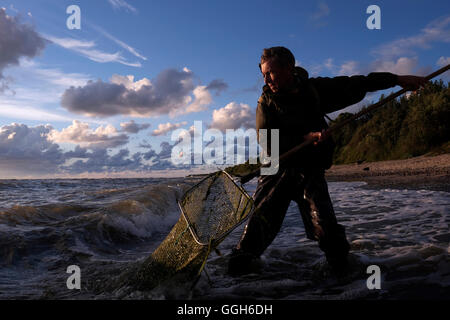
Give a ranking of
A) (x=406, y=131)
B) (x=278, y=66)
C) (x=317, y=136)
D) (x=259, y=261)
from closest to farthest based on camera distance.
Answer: (x=317, y=136) < (x=278, y=66) < (x=259, y=261) < (x=406, y=131)

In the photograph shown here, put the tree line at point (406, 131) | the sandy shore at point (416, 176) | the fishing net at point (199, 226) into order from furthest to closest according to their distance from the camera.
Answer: the tree line at point (406, 131)
the sandy shore at point (416, 176)
the fishing net at point (199, 226)

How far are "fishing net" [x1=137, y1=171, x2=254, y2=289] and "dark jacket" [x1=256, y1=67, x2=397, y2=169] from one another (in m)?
0.69

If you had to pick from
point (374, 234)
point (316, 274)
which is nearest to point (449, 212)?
point (374, 234)

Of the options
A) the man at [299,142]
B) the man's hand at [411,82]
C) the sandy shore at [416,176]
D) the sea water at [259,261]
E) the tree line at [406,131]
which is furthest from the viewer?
the tree line at [406,131]

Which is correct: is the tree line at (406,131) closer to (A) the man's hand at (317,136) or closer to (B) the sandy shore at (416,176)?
(B) the sandy shore at (416,176)

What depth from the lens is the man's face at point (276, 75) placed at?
10.1 ft

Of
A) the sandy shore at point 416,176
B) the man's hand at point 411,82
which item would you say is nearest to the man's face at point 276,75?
the man's hand at point 411,82

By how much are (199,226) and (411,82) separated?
2548 millimetres

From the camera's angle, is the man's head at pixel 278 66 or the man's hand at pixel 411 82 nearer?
the man's head at pixel 278 66

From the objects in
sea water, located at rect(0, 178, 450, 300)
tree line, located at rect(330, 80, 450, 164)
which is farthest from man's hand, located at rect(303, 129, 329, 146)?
tree line, located at rect(330, 80, 450, 164)

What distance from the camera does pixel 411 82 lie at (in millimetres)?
3219

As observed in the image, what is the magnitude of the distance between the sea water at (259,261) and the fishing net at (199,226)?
20 cm

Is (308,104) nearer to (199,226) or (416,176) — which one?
(199,226)

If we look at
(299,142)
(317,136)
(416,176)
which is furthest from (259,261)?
(416,176)
